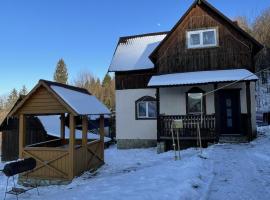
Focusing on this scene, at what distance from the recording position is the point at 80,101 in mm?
12625

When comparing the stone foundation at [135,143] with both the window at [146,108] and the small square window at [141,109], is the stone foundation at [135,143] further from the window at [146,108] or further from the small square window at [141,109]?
the small square window at [141,109]

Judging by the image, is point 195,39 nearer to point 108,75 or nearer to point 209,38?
point 209,38

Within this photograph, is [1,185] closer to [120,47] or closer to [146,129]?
[146,129]

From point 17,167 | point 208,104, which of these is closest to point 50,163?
point 17,167

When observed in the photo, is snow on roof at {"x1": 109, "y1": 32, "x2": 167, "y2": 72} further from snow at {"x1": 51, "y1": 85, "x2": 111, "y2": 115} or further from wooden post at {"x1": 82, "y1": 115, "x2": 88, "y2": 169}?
wooden post at {"x1": 82, "y1": 115, "x2": 88, "y2": 169}

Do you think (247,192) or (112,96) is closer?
(247,192)

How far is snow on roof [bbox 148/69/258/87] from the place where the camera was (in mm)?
14758

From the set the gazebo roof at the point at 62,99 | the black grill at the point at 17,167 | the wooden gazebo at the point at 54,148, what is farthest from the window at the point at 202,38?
the black grill at the point at 17,167

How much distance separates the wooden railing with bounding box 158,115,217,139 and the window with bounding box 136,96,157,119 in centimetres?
298

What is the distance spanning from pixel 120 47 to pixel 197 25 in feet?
23.2

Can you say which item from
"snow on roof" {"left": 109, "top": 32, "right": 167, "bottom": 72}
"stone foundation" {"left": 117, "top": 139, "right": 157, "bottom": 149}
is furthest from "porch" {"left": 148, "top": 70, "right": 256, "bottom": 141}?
"snow on roof" {"left": 109, "top": 32, "right": 167, "bottom": 72}

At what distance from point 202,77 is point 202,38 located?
2728 millimetres

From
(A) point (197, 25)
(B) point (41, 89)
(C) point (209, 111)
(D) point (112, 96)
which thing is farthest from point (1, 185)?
(D) point (112, 96)

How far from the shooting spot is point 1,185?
40.3 ft
